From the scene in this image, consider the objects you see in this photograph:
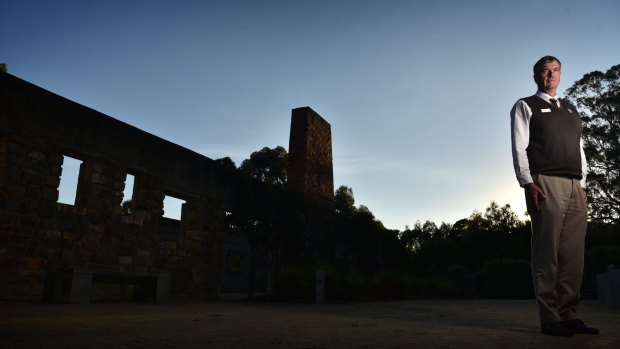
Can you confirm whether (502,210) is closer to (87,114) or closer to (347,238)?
(347,238)

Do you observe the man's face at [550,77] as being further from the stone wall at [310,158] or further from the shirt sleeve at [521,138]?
the stone wall at [310,158]

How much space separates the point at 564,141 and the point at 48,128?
7111 millimetres

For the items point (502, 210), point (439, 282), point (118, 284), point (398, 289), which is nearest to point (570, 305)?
point (118, 284)

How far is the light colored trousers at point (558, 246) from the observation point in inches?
119

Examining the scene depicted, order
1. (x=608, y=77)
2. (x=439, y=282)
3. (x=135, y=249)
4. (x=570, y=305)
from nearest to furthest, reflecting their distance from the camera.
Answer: (x=570, y=305), (x=135, y=249), (x=439, y=282), (x=608, y=77)

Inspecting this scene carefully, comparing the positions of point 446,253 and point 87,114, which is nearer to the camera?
point 87,114

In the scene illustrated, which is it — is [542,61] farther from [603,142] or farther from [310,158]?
[603,142]

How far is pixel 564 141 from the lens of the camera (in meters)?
3.18

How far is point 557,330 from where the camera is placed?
2828mm

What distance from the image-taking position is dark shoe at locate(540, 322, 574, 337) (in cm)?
280

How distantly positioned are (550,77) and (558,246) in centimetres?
121

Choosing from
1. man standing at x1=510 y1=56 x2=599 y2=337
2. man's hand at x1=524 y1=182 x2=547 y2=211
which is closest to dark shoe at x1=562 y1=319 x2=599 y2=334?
man standing at x1=510 y1=56 x2=599 y2=337

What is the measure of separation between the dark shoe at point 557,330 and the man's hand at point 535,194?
73 centimetres

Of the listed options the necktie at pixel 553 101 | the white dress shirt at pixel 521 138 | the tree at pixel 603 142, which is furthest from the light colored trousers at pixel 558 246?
the tree at pixel 603 142
